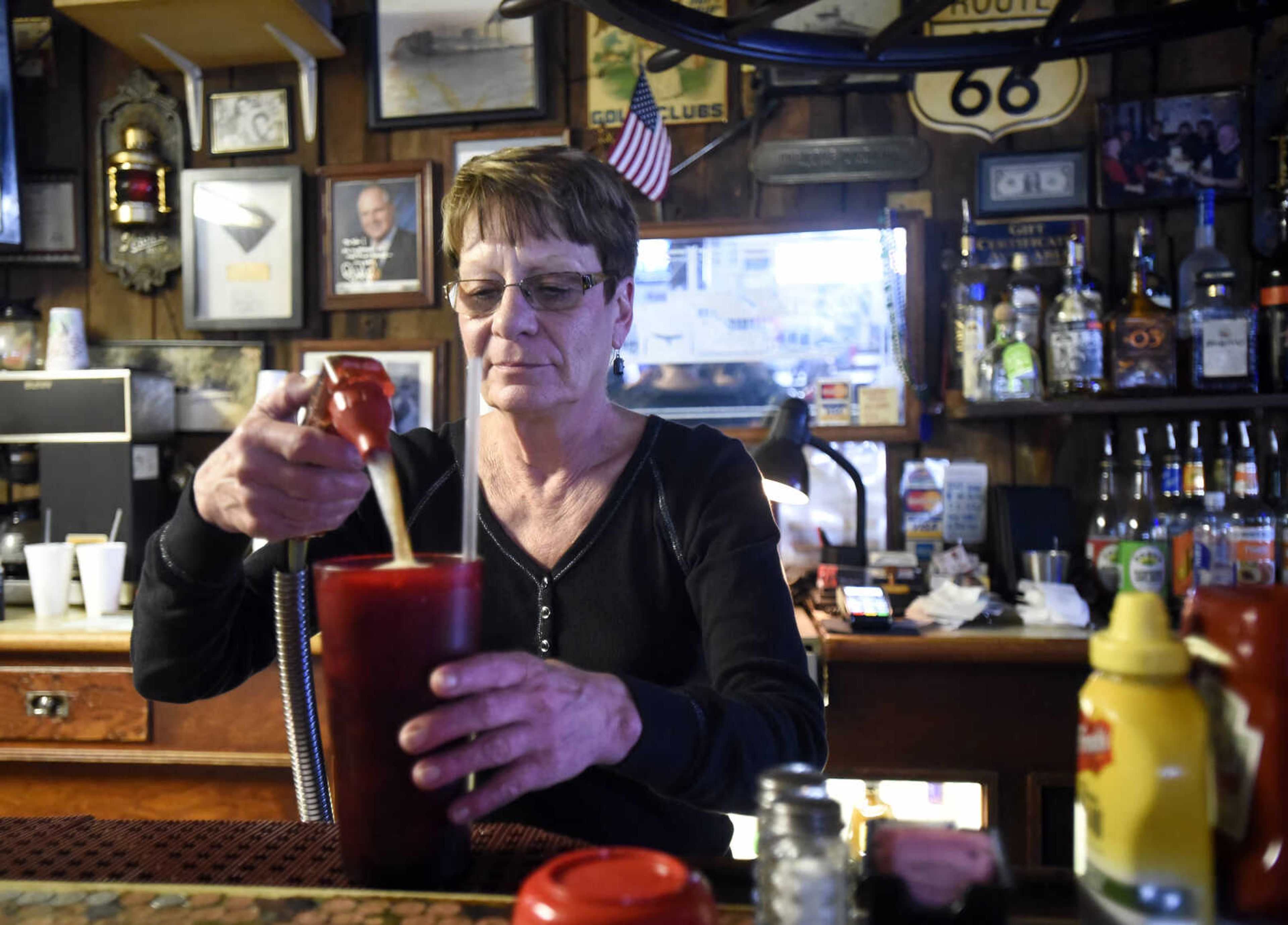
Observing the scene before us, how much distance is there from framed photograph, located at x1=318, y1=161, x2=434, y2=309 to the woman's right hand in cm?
188

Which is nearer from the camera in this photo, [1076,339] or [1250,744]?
[1250,744]

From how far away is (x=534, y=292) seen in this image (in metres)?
1.15

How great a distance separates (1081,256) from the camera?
7.14ft

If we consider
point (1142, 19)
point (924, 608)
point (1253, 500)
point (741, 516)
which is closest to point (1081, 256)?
point (1253, 500)

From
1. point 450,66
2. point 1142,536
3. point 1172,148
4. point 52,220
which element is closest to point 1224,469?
point 1142,536

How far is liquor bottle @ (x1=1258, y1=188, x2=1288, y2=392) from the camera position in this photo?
6.81 ft

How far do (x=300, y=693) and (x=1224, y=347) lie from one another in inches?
83.3

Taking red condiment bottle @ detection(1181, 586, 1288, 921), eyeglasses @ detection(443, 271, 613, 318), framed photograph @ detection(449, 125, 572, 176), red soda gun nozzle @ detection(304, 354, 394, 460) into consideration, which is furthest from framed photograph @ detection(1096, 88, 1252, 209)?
red soda gun nozzle @ detection(304, 354, 394, 460)

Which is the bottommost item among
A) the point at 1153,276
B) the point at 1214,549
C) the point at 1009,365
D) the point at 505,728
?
the point at 1214,549

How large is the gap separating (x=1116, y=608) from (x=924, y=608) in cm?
156

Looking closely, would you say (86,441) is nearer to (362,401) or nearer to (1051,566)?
(362,401)

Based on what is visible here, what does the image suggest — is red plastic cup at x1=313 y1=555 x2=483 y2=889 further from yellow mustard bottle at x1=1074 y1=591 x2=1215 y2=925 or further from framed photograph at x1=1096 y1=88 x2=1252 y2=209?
framed photograph at x1=1096 y1=88 x2=1252 y2=209

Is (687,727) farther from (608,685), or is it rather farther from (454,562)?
(454,562)

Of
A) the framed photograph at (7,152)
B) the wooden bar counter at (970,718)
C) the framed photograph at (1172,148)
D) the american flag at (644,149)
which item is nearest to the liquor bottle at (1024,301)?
the framed photograph at (1172,148)
